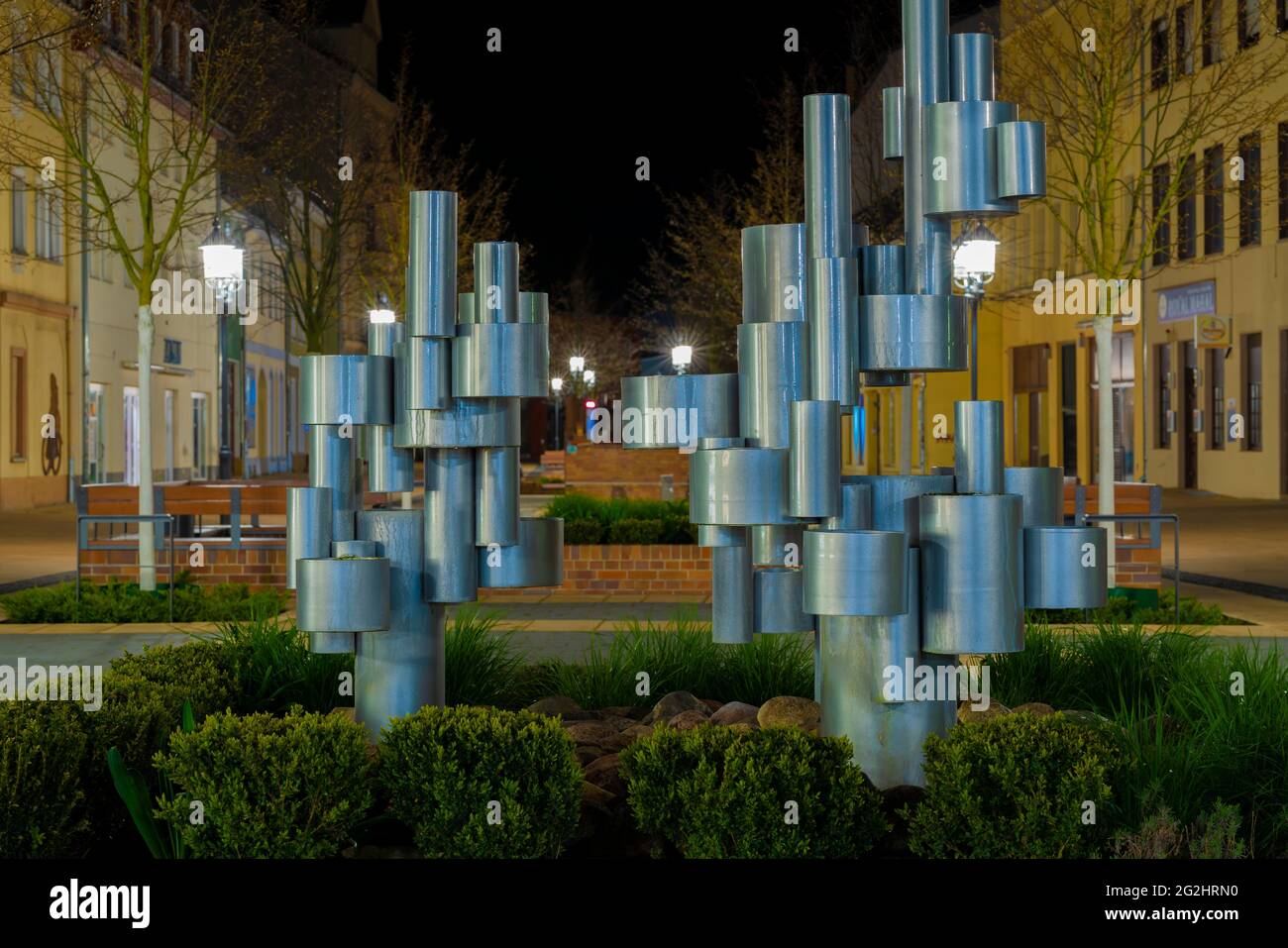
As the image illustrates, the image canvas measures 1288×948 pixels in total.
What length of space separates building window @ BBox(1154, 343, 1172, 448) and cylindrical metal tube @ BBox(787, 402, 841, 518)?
39.3 metres

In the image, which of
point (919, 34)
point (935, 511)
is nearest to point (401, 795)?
point (935, 511)

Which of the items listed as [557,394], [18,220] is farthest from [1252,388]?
[557,394]

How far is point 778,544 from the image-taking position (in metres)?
7.28

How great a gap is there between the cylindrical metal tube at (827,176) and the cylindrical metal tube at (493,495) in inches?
56.7

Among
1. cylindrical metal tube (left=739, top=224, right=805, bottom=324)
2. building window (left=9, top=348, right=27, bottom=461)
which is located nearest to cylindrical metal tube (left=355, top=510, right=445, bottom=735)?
cylindrical metal tube (left=739, top=224, right=805, bottom=324)

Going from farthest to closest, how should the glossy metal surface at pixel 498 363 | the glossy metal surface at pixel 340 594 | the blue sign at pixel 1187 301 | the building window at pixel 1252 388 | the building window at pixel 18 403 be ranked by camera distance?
the blue sign at pixel 1187 301, the building window at pixel 1252 388, the building window at pixel 18 403, the glossy metal surface at pixel 498 363, the glossy metal surface at pixel 340 594

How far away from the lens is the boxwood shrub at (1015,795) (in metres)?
5.62

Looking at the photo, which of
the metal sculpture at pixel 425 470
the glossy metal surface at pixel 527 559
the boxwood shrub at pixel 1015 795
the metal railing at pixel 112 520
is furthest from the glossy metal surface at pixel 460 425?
the metal railing at pixel 112 520

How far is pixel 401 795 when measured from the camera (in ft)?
19.5

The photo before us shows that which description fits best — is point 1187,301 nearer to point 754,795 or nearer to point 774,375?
point 774,375

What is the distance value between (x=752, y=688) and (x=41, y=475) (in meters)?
32.4

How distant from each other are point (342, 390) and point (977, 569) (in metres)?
2.49

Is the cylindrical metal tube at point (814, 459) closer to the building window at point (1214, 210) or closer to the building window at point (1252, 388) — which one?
the building window at point (1214, 210)
